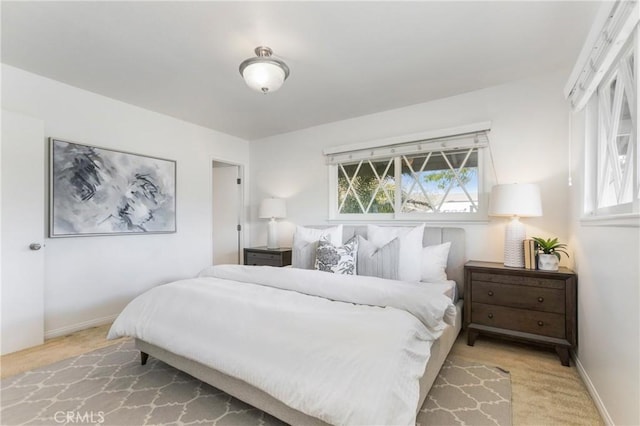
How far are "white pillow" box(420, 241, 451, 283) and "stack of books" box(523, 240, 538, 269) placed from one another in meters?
0.59

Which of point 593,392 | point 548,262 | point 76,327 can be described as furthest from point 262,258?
point 593,392

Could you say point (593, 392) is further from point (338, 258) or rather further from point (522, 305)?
point (338, 258)

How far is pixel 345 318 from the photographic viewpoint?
1.48 meters

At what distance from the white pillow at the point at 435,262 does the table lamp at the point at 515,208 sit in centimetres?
48

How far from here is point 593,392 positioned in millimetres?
1757

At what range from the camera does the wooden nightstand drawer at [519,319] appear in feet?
7.18

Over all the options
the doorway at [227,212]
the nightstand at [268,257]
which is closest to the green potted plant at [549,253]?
the nightstand at [268,257]

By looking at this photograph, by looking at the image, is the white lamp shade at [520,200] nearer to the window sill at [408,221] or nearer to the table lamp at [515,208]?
the table lamp at [515,208]

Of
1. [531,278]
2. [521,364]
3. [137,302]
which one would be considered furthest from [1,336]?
[531,278]

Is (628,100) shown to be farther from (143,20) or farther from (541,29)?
(143,20)

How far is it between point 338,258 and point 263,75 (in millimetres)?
1643

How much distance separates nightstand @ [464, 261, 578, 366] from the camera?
2.16 m

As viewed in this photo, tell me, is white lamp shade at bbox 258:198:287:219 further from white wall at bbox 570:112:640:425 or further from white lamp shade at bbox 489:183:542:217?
white wall at bbox 570:112:640:425

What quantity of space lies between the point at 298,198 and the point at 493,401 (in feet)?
10.2
